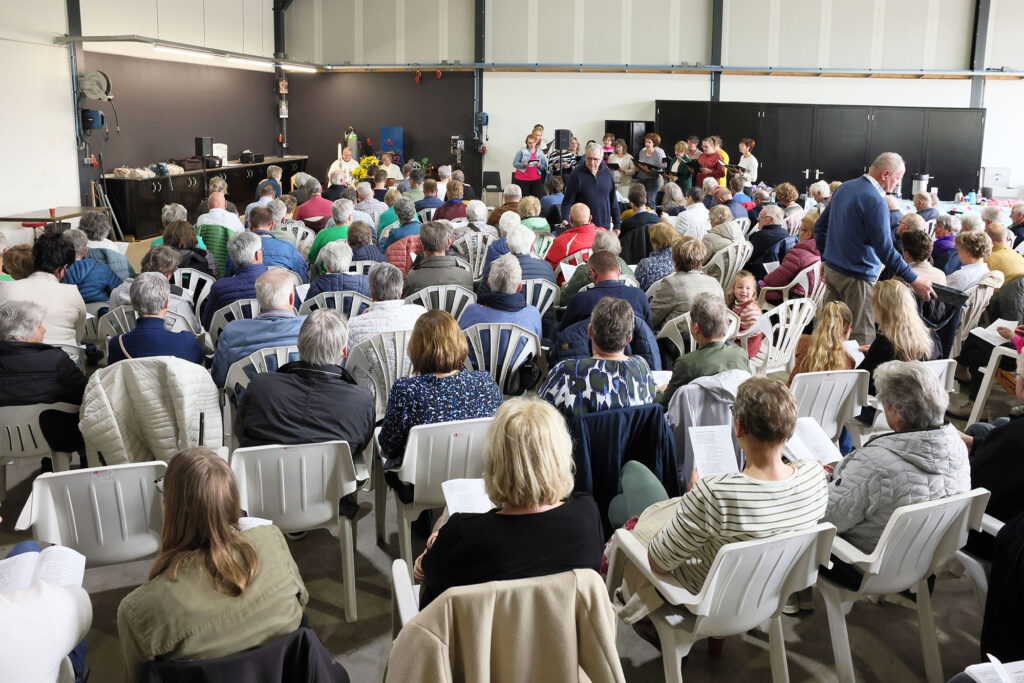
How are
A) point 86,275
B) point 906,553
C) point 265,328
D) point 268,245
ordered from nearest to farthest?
point 906,553, point 265,328, point 86,275, point 268,245

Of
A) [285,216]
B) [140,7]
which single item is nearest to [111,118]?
[140,7]

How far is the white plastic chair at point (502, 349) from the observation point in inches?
167

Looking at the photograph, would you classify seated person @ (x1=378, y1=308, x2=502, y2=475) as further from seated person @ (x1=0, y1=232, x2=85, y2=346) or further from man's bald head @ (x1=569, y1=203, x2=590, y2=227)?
man's bald head @ (x1=569, y1=203, x2=590, y2=227)

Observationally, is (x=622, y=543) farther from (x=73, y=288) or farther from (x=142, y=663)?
(x=73, y=288)

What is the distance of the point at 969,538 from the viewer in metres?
2.80

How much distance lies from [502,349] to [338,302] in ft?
3.85

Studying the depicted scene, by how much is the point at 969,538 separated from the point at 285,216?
611 centimetres

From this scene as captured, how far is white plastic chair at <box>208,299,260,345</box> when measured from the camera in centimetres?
479

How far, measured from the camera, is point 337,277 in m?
4.98

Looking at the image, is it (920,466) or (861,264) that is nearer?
(920,466)

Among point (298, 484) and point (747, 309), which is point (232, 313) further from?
point (747, 309)

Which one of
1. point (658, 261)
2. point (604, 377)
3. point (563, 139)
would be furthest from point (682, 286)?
point (563, 139)

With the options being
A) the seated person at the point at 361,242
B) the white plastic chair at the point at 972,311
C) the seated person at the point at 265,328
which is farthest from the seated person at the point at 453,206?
the white plastic chair at the point at 972,311

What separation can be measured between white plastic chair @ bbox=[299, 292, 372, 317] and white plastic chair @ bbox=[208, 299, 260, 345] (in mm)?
273
